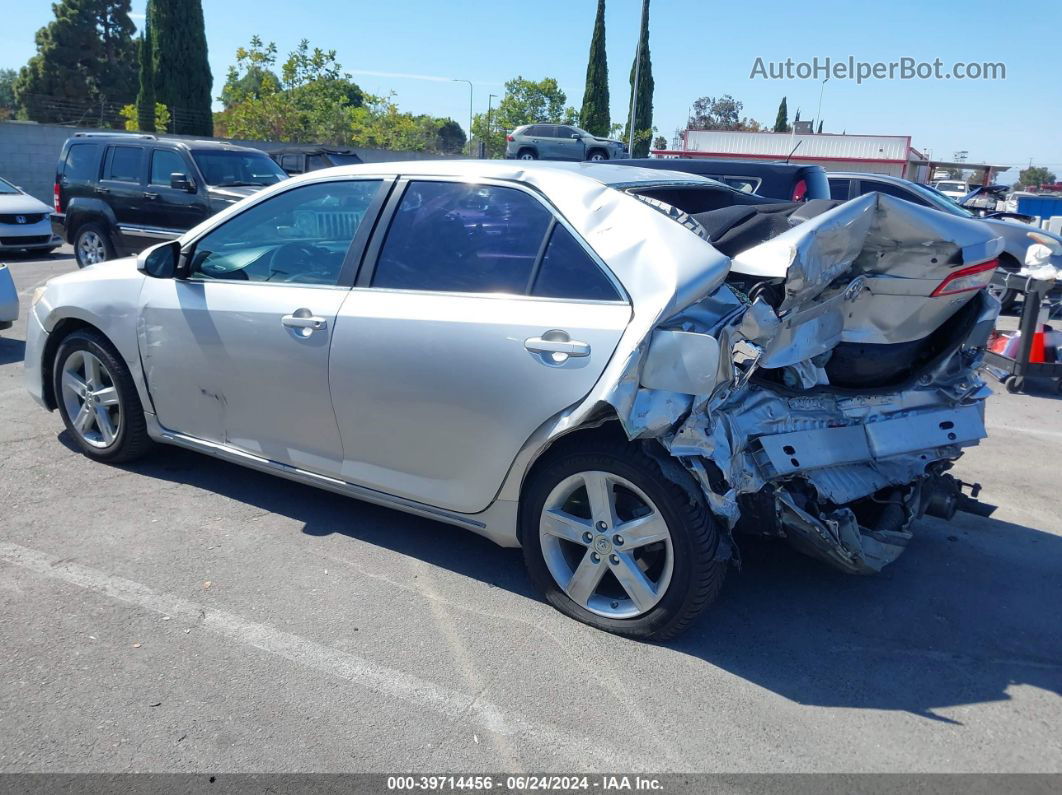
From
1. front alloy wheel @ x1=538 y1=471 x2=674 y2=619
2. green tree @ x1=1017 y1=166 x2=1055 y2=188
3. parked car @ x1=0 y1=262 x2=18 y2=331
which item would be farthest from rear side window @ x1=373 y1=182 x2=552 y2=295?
green tree @ x1=1017 y1=166 x2=1055 y2=188

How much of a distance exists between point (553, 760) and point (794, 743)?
0.80m

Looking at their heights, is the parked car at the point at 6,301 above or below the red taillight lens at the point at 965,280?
below

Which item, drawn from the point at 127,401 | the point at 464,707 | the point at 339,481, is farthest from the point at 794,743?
the point at 127,401

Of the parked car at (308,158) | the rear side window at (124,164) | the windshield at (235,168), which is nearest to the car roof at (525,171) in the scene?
the windshield at (235,168)

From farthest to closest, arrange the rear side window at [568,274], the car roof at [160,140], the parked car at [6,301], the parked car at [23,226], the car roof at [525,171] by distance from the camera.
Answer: the parked car at [23,226] < the car roof at [160,140] < the parked car at [6,301] < the car roof at [525,171] < the rear side window at [568,274]

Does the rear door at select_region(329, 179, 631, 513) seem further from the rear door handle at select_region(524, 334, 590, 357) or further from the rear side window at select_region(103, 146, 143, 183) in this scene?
the rear side window at select_region(103, 146, 143, 183)

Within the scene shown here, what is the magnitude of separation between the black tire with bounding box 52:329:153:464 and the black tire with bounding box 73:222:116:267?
8.21 m

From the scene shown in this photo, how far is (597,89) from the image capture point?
148 ft

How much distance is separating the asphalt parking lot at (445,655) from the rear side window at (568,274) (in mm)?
1330

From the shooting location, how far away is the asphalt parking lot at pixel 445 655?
277 cm

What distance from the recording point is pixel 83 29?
1841 inches

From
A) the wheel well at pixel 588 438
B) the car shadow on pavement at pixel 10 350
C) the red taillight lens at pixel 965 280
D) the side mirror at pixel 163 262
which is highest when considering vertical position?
the red taillight lens at pixel 965 280

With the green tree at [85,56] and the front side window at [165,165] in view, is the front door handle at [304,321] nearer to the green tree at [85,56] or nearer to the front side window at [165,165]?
the front side window at [165,165]

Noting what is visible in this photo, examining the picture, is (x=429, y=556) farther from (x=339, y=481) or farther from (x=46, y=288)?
(x=46, y=288)
